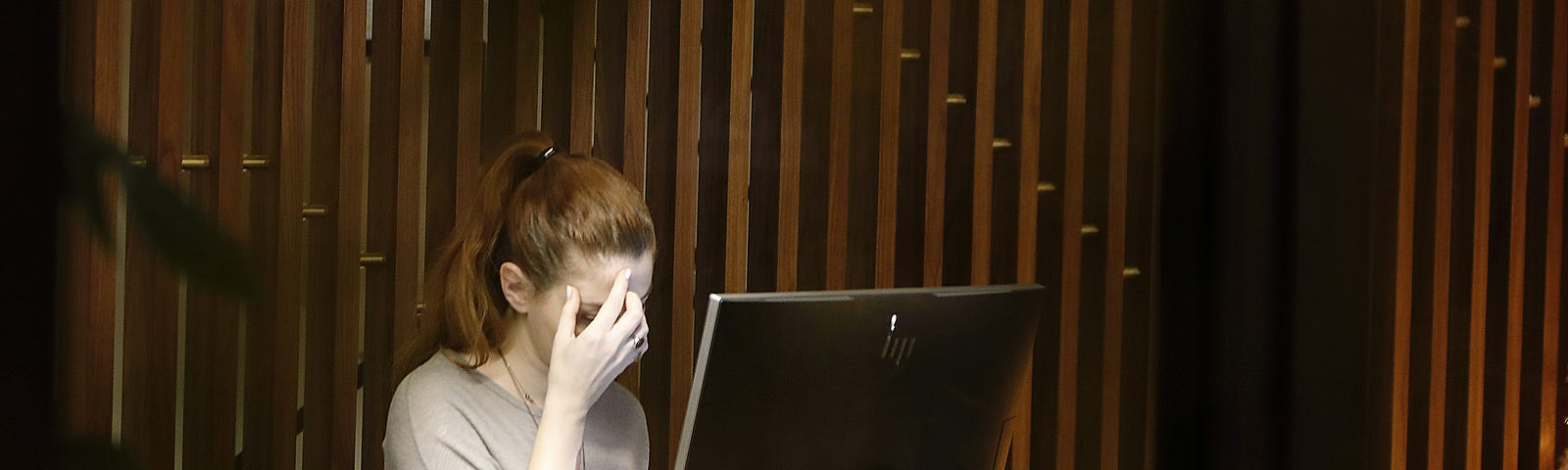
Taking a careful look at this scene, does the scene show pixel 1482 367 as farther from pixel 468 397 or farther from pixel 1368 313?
pixel 468 397

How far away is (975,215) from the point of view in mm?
2352

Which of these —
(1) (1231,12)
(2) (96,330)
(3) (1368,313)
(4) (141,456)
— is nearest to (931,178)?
(1) (1231,12)

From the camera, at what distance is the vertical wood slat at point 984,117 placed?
7.68ft

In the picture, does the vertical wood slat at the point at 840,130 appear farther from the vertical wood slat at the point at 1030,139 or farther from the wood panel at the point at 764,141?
the vertical wood slat at the point at 1030,139

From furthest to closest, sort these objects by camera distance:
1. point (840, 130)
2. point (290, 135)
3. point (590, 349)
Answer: point (840, 130), point (290, 135), point (590, 349)

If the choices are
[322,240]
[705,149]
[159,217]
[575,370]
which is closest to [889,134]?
[705,149]

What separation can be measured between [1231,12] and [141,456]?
2025 mm

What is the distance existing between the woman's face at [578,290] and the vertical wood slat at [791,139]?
17.8 inches

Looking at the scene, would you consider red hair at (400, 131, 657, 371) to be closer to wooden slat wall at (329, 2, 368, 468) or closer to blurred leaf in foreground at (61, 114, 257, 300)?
wooden slat wall at (329, 2, 368, 468)

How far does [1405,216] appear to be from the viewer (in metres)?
2.26

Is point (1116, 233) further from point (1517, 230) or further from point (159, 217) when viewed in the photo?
point (159, 217)

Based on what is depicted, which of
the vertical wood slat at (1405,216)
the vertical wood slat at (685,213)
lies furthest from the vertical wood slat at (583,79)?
the vertical wood slat at (1405,216)

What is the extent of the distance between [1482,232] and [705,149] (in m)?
1.36

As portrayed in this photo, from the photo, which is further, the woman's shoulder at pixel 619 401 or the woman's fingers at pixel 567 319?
the woman's shoulder at pixel 619 401
